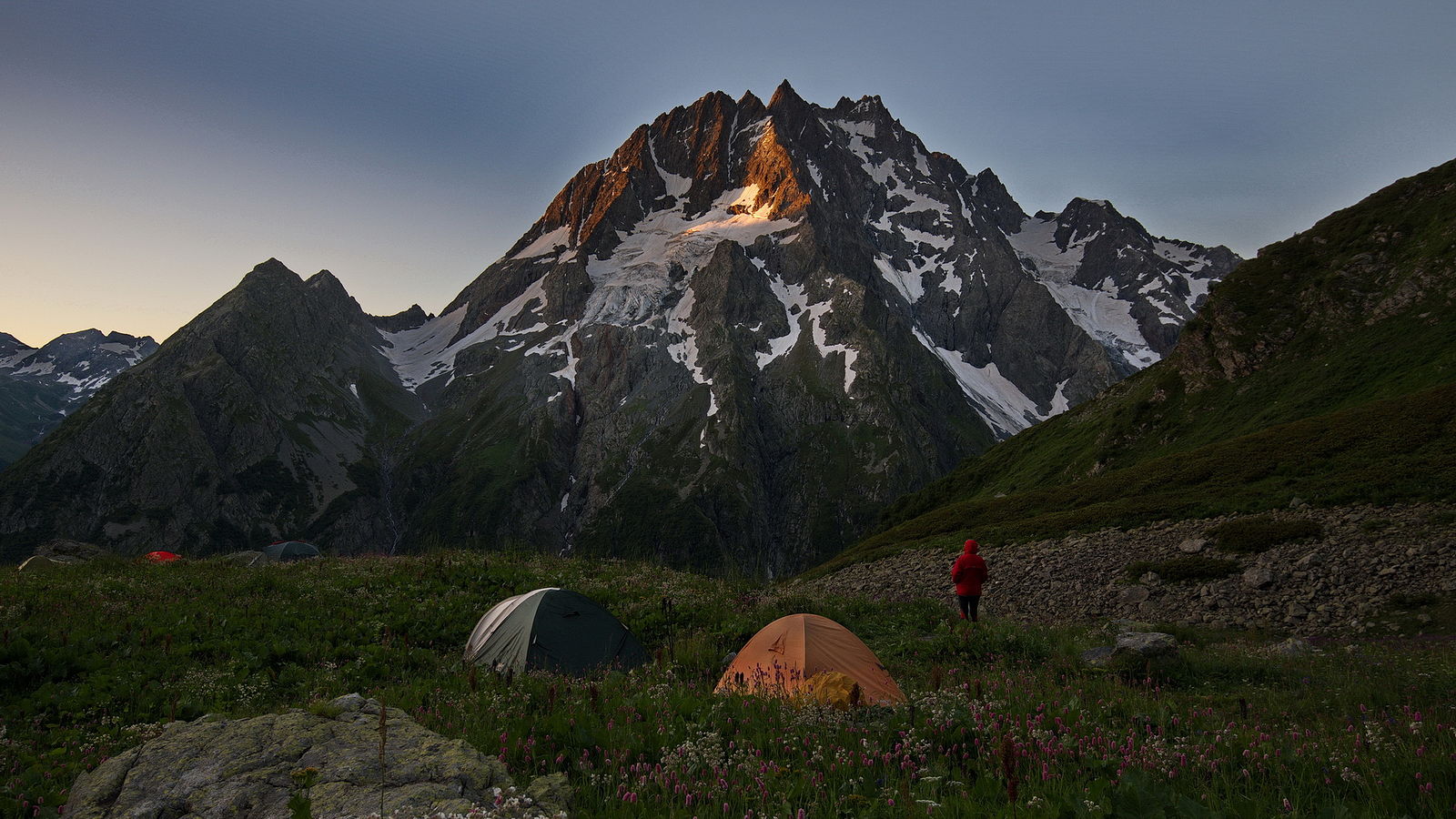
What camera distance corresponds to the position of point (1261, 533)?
83.4ft

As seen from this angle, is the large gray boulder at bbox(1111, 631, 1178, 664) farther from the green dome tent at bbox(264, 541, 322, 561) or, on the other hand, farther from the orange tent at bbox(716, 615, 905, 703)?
the green dome tent at bbox(264, 541, 322, 561)

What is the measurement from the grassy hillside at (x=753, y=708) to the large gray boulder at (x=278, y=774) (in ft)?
1.85

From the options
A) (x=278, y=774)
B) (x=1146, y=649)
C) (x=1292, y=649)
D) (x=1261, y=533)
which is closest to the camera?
(x=278, y=774)

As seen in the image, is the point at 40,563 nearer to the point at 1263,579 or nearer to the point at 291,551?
the point at 291,551

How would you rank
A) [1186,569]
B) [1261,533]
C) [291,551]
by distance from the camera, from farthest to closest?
1. [291,551]
2. [1261,533]
3. [1186,569]

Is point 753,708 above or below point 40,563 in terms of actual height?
below

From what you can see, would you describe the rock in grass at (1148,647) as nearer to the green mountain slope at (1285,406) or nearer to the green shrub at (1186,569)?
the green shrub at (1186,569)

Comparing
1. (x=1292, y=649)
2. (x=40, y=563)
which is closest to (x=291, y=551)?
(x=40, y=563)

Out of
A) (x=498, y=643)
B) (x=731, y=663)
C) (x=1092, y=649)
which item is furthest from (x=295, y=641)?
(x=1092, y=649)

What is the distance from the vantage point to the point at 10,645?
37.6 feet

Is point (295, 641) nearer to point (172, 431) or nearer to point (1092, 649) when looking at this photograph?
point (1092, 649)

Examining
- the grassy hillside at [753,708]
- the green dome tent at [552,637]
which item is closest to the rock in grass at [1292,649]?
the grassy hillside at [753,708]

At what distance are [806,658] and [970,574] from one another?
938 centimetres

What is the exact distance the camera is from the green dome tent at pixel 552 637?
15320 mm
